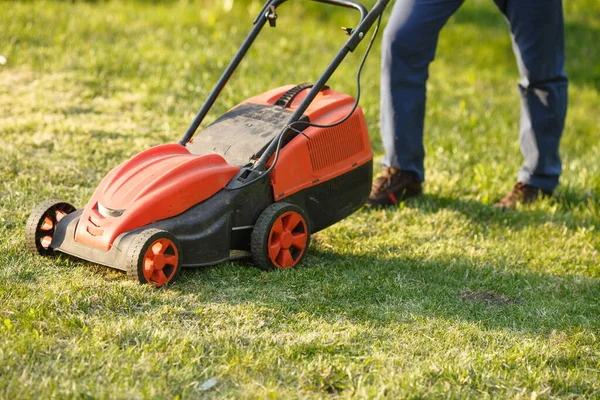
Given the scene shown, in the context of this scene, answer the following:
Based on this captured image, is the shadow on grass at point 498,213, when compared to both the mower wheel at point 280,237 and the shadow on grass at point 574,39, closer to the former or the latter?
the mower wheel at point 280,237

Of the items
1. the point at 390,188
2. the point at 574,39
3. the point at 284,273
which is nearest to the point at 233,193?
the point at 284,273

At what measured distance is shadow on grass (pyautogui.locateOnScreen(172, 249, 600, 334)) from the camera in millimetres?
2945

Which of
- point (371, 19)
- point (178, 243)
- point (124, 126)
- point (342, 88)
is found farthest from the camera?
point (342, 88)

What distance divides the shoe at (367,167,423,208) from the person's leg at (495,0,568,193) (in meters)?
0.65

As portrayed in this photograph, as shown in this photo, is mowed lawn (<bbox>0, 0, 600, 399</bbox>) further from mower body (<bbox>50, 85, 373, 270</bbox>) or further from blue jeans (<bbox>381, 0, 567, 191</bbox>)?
blue jeans (<bbox>381, 0, 567, 191</bbox>)

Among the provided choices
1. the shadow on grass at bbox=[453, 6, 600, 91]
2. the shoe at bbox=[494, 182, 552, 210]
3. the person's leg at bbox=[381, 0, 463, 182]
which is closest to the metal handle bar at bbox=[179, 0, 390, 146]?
the person's leg at bbox=[381, 0, 463, 182]

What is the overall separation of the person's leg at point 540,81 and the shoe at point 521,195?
2 centimetres

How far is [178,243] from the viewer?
9.55 ft

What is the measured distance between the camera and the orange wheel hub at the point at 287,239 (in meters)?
3.18

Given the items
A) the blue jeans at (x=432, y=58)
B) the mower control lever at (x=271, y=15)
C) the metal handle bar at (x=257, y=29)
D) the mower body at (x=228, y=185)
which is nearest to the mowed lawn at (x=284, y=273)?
the mower body at (x=228, y=185)

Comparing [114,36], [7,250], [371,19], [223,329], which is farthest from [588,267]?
[114,36]

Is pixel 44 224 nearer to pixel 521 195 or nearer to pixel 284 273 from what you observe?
pixel 284 273

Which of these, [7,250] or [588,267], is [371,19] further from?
[7,250]

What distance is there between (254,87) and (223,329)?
3007mm
